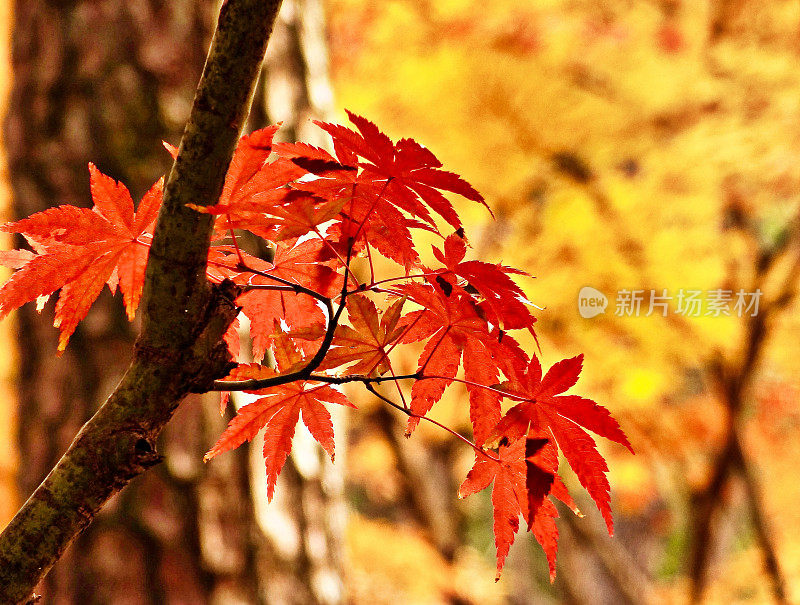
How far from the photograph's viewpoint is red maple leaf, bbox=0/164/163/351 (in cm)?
40

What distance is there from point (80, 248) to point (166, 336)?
11 cm

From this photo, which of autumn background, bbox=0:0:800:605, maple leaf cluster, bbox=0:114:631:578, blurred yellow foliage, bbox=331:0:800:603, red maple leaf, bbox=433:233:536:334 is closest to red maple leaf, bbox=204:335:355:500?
maple leaf cluster, bbox=0:114:631:578

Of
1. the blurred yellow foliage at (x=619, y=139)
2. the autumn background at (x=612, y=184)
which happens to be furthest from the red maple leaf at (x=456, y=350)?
the blurred yellow foliage at (x=619, y=139)

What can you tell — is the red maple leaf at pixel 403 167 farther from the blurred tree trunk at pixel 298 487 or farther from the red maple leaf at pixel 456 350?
the blurred tree trunk at pixel 298 487

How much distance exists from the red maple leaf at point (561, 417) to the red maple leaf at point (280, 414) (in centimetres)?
11

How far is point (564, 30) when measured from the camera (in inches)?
93.3

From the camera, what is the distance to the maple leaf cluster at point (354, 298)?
1.24 feet

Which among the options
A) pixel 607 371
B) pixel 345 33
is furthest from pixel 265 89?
pixel 607 371

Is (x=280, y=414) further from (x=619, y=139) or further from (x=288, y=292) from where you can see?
(x=619, y=139)

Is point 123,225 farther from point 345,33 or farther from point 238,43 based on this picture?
point 345,33

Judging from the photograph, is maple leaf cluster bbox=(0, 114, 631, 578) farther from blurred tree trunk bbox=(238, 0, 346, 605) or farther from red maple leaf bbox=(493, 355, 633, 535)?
blurred tree trunk bbox=(238, 0, 346, 605)

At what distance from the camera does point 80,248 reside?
16.3 inches

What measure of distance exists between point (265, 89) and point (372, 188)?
91 centimetres

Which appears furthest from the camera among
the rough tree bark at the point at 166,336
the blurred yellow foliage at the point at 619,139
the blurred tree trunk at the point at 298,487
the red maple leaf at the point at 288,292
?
the blurred yellow foliage at the point at 619,139
